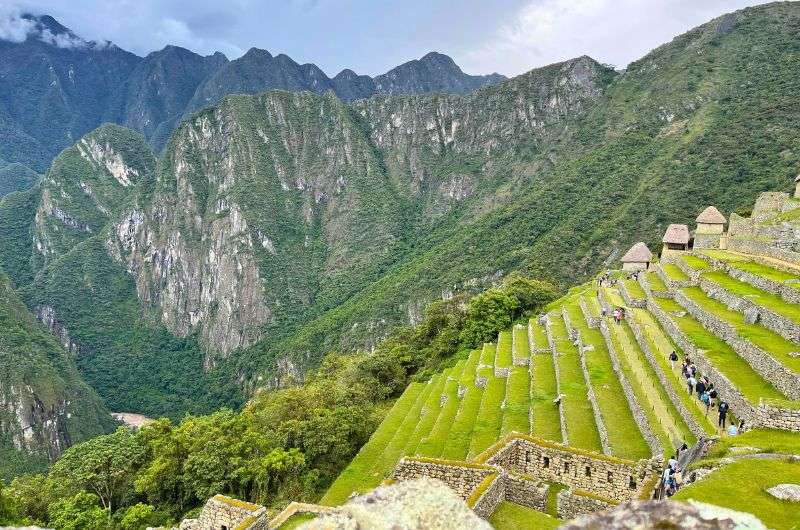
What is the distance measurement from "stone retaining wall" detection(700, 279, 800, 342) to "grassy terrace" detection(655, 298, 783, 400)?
1363 mm

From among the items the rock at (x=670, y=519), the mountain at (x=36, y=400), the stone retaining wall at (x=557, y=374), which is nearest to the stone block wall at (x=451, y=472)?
the stone retaining wall at (x=557, y=374)

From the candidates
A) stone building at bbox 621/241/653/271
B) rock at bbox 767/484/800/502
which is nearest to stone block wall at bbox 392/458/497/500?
rock at bbox 767/484/800/502

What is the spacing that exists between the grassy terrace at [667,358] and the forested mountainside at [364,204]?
4839 centimetres

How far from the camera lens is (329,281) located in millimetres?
155375

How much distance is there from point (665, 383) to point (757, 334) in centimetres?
305

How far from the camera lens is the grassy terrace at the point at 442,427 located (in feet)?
58.8

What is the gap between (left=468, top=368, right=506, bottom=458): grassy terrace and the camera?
16.5m

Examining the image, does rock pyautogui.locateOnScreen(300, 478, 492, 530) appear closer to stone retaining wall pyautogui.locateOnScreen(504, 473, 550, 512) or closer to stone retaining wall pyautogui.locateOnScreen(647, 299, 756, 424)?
stone retaining wall pyautogui.locateOnScreen(504, 473, 550, 512)

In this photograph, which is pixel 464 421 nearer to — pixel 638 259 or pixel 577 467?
pixel 577 467

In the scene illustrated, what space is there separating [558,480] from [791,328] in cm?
931

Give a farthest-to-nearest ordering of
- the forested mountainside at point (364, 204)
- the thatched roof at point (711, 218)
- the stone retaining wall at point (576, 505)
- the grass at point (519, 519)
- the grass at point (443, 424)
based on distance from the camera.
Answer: the forested mountainside at point (364, 204)
the thatched roof at point (711, 218)
the grass at point (443, 424)
the stone retaining wall at point (576, 505)
the grass at point (519, 519)

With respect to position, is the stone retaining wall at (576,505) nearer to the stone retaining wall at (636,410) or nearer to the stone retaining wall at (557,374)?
the stone retaining wall at (636,410)

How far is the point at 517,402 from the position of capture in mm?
19172

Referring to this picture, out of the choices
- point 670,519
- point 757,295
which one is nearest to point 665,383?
Result: point 757,295
